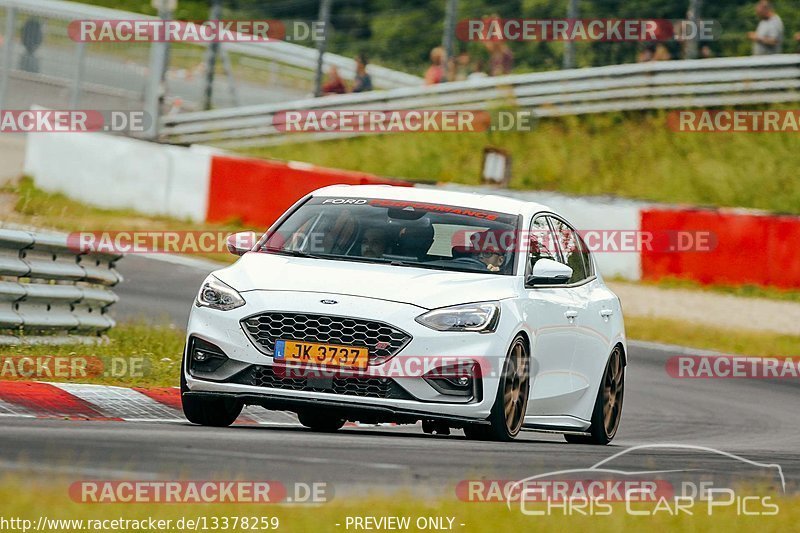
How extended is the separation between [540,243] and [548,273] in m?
0.69

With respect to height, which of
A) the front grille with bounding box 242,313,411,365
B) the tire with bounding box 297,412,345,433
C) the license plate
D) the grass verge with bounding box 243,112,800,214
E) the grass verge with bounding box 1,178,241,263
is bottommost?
the tire with bounding box 297,412,345,433

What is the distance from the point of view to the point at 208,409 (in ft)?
29.9

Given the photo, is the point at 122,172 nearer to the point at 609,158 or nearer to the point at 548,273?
the point at 609,158

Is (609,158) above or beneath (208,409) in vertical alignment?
above

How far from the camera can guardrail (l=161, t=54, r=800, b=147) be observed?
25.0m

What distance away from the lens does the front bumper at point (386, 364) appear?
8.52 meters

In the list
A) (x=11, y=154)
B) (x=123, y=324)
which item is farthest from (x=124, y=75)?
(x=123, y=324)

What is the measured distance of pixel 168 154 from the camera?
2377cm

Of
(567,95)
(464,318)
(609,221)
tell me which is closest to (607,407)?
(464,318)

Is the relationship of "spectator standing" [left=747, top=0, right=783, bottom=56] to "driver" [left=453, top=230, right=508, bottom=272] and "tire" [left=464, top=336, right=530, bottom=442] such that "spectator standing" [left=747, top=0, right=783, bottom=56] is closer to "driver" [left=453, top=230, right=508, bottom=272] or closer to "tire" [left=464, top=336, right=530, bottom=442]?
"driver" [left=453, top=230, right=508, bottom=272]

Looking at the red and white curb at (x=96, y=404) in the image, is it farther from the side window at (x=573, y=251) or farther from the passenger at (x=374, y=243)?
the side window at (x=573, y=251)

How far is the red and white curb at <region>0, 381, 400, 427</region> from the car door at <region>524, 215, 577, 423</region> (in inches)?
63.8

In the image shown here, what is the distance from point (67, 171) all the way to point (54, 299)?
41.8 ft

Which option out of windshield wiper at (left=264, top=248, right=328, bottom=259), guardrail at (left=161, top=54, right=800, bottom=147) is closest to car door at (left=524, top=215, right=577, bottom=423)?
windshield wiper at (left=264, top=248, right=328, bottom=259)
